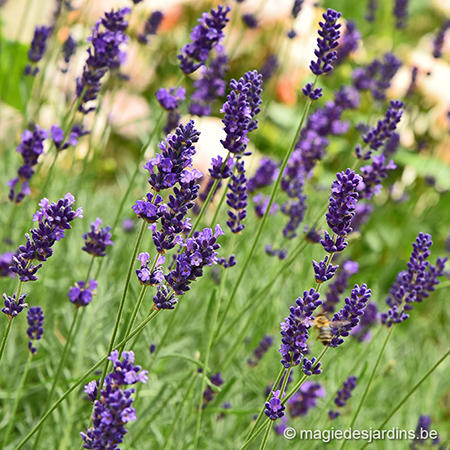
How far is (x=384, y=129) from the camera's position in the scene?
5.51ft

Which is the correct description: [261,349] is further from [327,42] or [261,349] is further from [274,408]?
[327,42]

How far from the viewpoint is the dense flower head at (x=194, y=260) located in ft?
3.35

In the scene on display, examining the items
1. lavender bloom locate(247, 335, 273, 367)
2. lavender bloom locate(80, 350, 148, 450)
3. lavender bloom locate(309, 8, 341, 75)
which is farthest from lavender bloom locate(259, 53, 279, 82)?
lavender bloom locate(80, 350, 148, 450)

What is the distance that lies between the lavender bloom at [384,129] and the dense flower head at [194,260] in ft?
2.63

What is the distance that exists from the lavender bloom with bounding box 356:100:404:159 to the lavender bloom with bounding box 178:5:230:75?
0.50m

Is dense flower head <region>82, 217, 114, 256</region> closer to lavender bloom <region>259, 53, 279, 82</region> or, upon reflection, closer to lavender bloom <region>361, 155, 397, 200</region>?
lavender bloom <region>361, 155, 397, 200</region>

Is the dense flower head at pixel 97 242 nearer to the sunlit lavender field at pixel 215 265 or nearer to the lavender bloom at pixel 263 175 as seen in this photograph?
the sunlit lavender field at pixel 215 265

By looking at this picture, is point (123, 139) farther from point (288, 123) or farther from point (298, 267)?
point (298, 267)

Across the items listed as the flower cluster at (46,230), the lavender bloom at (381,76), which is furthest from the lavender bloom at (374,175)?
the lavender bloom at (381,76)

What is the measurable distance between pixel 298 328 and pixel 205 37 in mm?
847

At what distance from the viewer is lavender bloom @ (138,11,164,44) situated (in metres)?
2.35

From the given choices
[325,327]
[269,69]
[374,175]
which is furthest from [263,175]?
[325,327]

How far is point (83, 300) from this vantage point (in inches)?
53.8

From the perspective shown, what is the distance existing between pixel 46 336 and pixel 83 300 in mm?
882
